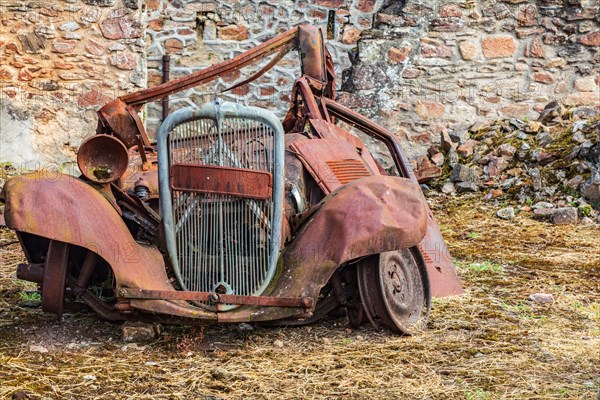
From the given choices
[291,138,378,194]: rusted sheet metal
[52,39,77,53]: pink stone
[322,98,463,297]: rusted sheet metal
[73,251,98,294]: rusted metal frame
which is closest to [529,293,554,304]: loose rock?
[322,98,463,297]: rusted sheet metal

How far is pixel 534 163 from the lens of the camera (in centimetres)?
886

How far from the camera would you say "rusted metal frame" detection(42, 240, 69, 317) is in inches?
165

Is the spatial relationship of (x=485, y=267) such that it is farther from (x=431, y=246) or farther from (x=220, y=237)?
(x=220, y=237)

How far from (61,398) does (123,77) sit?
6.14 m

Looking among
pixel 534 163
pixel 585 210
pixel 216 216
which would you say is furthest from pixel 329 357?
pixel 534 163

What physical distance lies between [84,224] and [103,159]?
41cm

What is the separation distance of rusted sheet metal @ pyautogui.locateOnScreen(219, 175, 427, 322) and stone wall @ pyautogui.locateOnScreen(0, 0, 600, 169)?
5332mm

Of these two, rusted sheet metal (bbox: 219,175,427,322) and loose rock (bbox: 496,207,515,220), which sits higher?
rusted sheet metal (bbox: 219,175,427,322)

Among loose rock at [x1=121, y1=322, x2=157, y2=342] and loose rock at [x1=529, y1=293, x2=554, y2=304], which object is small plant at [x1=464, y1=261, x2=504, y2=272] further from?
loose rock at [x1=121, y1=322, x2=157, y2=342]

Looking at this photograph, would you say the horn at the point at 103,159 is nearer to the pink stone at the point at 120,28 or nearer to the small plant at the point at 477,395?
the small plant at the point at 477,395

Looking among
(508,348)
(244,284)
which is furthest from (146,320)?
(508,348)

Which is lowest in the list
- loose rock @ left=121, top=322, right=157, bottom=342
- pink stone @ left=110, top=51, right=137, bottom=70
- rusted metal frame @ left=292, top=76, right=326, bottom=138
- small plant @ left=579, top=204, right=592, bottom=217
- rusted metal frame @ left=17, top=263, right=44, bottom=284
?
loose rock @ left=121, top=322, right=157, bottom=342

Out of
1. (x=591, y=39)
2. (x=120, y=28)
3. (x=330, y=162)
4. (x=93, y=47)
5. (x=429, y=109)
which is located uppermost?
(x=591, y=39)

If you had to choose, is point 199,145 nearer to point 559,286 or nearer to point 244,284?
point 244,284
